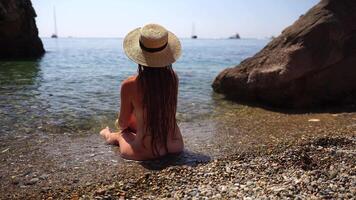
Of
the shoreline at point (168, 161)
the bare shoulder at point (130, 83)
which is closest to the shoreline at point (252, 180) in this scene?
the shoreline at point (168, 161)

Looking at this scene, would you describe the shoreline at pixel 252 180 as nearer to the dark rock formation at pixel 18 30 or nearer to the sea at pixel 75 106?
the sea at pixel 75 106

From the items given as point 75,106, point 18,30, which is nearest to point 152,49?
point 75,106

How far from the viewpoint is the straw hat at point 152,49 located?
15.9 feet

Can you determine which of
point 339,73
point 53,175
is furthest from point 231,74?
point 53,175

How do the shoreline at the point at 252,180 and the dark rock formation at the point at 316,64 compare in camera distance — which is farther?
the dark rock formation at the point at 316,64

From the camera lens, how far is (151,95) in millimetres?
5035

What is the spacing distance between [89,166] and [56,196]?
1.02m

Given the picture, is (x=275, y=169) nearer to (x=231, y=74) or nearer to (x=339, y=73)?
(x=339, y=73)

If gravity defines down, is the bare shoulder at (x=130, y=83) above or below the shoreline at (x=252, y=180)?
above

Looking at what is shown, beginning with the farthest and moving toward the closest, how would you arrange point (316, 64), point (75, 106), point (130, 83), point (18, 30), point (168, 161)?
point (18, 30), point (75, 106), point (316, 64), point (168, 161), point (130, 83)

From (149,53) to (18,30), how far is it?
2376 cm

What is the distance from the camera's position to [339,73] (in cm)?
891

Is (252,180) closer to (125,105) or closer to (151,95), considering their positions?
(151,95)

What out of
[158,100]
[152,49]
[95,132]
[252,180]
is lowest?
[95,132]
